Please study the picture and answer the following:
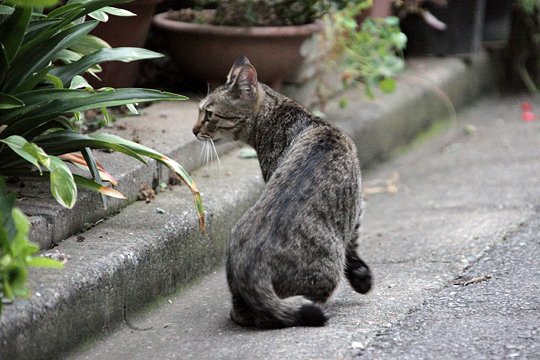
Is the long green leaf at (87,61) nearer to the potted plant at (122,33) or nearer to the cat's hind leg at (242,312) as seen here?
the cat's hind leg at (242,312)

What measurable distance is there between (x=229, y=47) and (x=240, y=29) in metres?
0.12

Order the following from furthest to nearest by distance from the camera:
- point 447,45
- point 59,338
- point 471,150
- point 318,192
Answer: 1. point 447,45
2. point 471,150
3. point 318,192
4. point 59,338

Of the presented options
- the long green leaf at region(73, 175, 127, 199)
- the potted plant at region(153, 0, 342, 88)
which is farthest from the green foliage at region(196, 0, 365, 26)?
the long green leaf at region(73, 175, 127, 199)

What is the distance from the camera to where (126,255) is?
383cm

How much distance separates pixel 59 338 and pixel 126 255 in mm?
504

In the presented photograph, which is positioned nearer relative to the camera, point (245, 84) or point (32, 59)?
point (32, 59)

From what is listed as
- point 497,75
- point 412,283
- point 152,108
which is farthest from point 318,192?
point 497,75

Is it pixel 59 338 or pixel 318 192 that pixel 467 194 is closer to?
pixel 318 192

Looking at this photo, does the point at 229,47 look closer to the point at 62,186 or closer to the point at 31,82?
the point at 31,82

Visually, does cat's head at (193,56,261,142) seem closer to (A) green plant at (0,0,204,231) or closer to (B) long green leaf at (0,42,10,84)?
(A) green plant at (0,0,204,231)

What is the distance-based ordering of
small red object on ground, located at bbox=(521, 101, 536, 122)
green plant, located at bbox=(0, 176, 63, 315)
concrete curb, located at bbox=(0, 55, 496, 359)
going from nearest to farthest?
green plant, located at bbox=(0, 176, 63, 315) → concrete curb, located at bbox=(0, 55, 496, 359) → small red object on ground, located at bbox=(521, 101, 536, 122)

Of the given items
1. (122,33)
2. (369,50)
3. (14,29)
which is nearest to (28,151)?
(14,29)

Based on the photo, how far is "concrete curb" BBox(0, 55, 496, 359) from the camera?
3342 mm

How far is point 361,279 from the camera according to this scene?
4031mm
